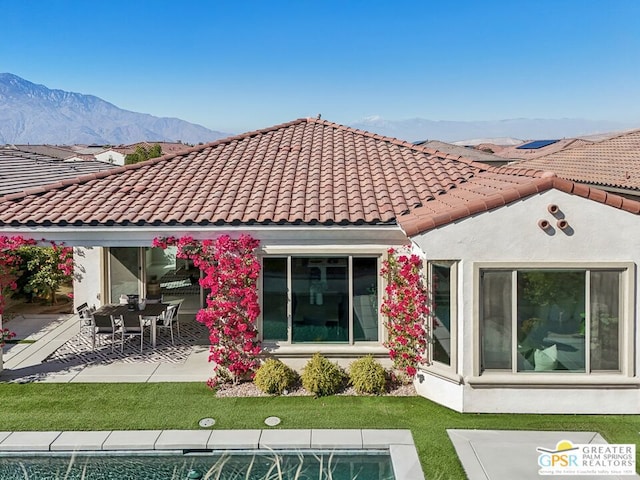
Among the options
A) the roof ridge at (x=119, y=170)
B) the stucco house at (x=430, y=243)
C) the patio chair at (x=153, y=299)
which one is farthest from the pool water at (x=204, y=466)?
the patio chair at (x=153, y=299)

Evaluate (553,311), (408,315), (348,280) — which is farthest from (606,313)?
(348,280)

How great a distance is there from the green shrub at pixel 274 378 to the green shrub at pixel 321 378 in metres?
0.44

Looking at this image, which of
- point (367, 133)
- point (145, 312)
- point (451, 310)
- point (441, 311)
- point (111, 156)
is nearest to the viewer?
point (451, 310)

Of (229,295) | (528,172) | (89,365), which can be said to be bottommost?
(89,365)

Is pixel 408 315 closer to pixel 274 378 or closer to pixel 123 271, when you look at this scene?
pixel 274 378

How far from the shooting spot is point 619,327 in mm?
11664

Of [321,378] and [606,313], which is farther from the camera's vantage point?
[321,378]

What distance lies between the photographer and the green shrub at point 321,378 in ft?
42.1

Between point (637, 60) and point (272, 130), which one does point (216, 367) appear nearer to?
point (272, 130)

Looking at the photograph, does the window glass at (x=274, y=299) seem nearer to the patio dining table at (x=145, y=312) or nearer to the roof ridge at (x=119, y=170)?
the patio dining table at (x=145, y=312)

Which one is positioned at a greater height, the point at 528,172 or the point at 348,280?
the point at 528,172

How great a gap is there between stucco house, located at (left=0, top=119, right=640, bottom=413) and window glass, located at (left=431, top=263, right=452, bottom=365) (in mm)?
34

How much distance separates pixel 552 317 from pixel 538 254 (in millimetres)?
1501

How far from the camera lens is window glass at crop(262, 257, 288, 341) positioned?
14.0 metres
